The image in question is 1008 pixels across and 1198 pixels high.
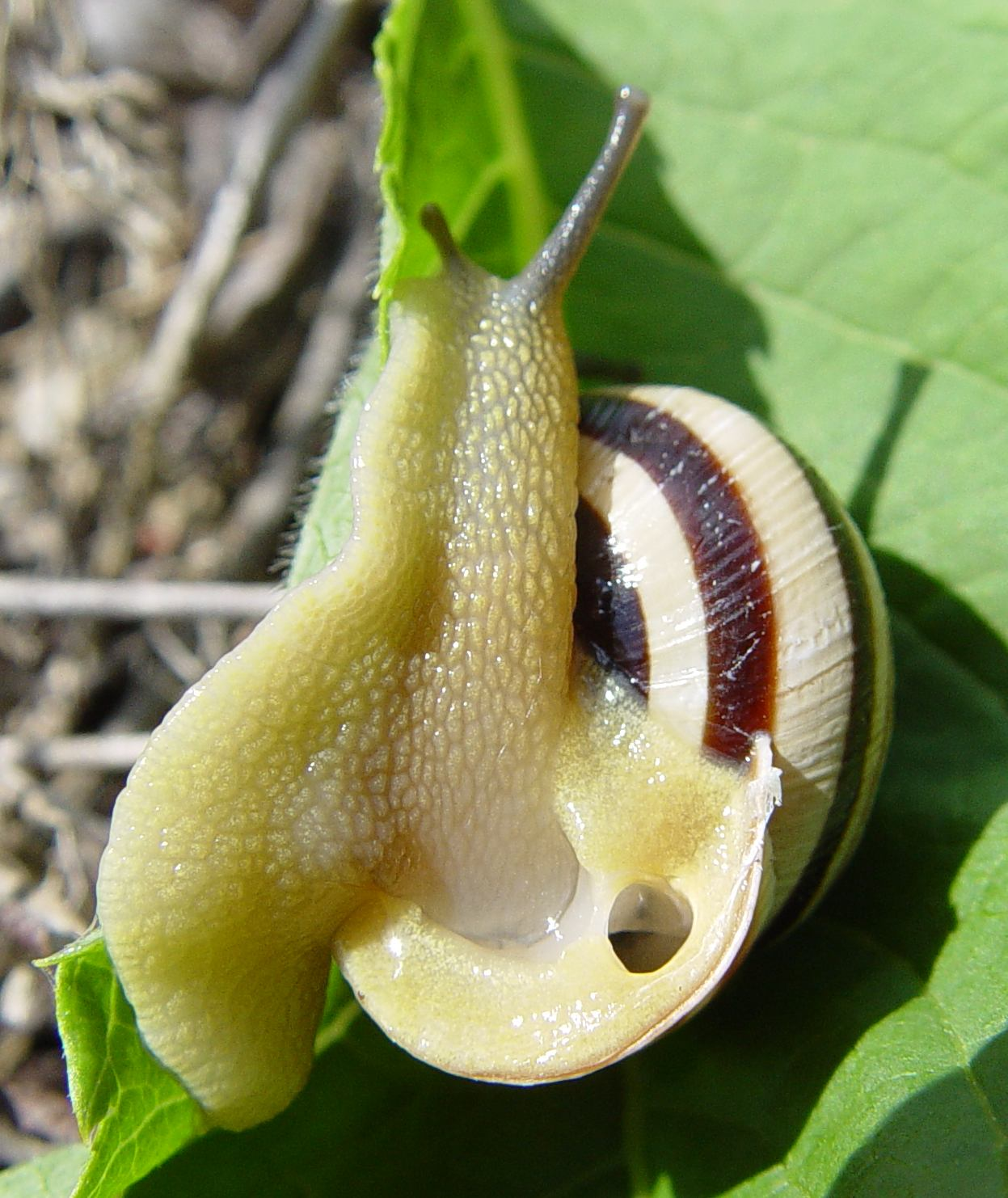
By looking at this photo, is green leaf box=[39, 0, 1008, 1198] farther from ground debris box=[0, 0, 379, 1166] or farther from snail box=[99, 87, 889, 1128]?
ground debris box=[0, 0, 379, 1166]

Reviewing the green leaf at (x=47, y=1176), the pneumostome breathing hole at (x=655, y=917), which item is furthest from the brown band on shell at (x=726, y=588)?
the green leaf at (x=47, y=1176)

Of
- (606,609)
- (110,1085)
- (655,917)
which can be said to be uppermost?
(606,609)

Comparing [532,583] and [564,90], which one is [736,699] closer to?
[532,583]

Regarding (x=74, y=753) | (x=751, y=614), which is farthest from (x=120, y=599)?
(x=751, y=614)

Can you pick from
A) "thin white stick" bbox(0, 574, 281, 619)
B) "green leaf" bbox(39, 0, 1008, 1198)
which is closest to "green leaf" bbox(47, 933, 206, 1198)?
"green leaf" bbox(39, 0, 1008, 1198)

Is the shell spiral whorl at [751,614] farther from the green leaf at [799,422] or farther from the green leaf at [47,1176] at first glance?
the green leaf at [47,1176]

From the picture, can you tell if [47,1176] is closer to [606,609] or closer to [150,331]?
[606,609]
